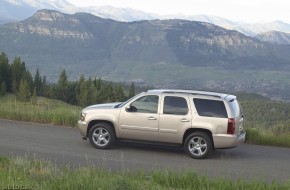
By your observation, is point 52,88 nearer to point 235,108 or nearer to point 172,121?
point 172,121

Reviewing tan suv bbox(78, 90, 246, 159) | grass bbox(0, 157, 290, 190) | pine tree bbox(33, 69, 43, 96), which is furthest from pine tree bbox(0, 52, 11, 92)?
grass bbox(0, 157, 290, 190)

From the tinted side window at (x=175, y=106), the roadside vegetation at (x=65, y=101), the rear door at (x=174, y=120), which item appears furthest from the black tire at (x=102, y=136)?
the roadside vegetation at (x=65, y=101)

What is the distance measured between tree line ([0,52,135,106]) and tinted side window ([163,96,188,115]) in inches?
2512

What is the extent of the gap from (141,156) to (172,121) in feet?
4.12

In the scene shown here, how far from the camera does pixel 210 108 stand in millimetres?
11859

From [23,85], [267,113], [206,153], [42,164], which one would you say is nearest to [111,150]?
[206,153]

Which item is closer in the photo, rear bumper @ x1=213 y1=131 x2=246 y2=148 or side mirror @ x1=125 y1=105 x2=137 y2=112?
rear bumper @ x1=213 y1=131 x2=246 y2=148

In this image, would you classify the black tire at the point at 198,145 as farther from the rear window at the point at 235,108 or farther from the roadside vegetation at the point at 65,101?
the roadside vegetation at the point at 65,101

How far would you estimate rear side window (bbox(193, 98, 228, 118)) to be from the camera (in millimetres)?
11719

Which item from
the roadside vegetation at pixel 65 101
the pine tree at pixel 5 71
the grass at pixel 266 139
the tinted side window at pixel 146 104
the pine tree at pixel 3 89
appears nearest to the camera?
the tinted side window at pixel 146 104

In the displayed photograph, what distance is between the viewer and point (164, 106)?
12.2 meters

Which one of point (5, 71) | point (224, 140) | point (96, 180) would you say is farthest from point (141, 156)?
point (5, 71)

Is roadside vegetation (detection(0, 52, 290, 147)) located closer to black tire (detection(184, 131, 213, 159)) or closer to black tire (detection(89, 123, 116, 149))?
black tire (detection(184, 131, 213, 159))

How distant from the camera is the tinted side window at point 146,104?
12.2 metres
